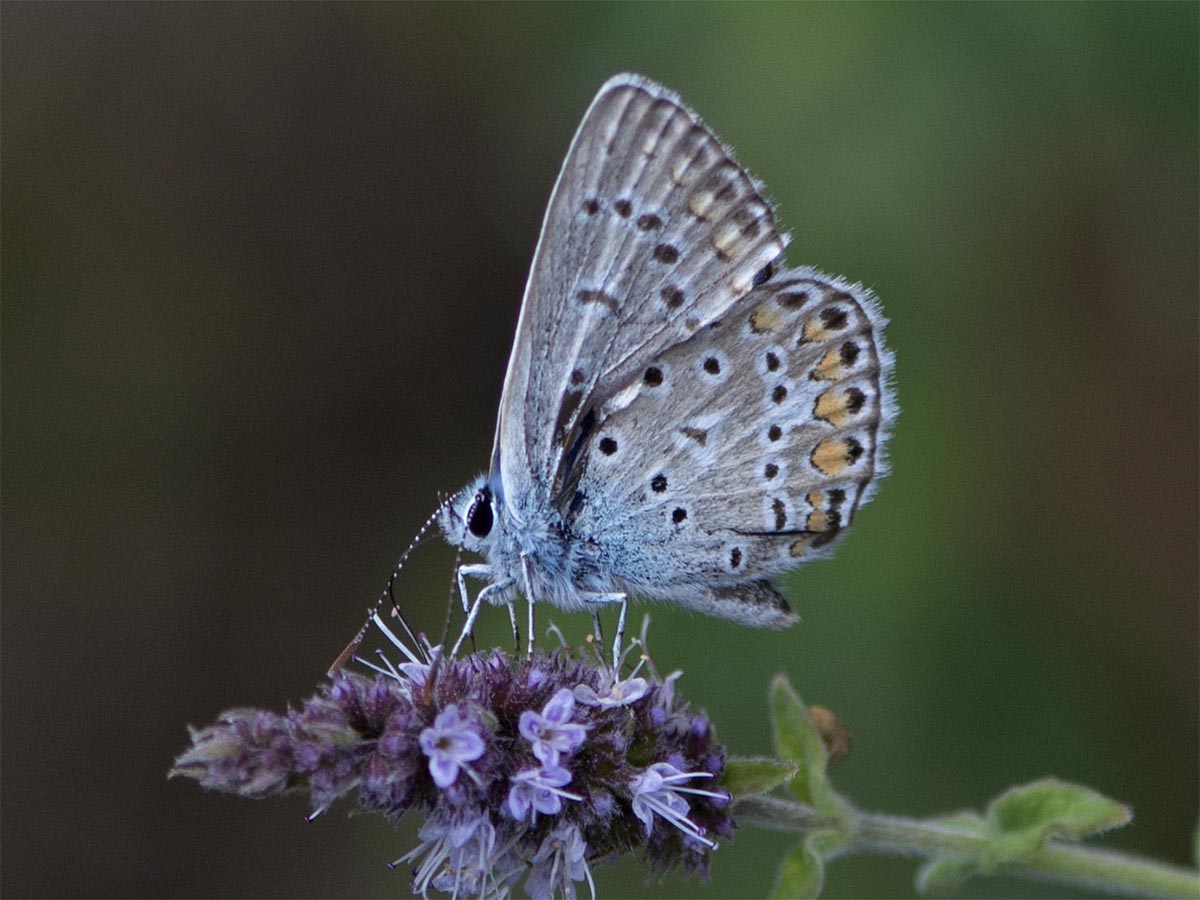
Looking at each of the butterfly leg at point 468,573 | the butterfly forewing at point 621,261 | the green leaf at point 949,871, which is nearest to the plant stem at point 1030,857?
the green leaf at point 949,871

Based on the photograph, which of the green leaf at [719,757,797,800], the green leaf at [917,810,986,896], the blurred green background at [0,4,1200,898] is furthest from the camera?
the blurred green background at [0,4,1200,898]

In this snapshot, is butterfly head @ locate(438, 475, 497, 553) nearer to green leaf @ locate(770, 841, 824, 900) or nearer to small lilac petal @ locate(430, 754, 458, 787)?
small lilac petal @ locate(430, 754, 458, 787)

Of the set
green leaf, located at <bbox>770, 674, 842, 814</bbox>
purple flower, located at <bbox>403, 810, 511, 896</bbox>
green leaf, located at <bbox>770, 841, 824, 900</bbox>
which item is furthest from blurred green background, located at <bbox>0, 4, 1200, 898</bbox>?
purple flower, located at <bbox>403, 810, 511, 896</bbox>

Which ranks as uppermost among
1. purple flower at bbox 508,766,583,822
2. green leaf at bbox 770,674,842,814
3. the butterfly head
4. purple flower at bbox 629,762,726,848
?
the butterfly head

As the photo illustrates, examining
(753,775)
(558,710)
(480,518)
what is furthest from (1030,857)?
(480,518)

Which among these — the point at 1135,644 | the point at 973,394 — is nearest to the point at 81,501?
the point at 973,394

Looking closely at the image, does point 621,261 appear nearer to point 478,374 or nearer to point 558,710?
point 558,710

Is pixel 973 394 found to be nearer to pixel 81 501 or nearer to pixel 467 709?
pixel 467 709

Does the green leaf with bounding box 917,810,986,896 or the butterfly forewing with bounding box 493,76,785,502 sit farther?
the green leaf with bounding box 917,810,986,896
